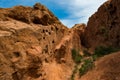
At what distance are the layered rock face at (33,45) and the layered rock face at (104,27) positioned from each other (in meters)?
2.20

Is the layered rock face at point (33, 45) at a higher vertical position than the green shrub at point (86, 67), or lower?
higher

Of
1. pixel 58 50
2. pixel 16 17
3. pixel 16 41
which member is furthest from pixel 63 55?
pixel 16 41

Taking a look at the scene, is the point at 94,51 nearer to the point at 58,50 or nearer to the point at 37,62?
the point at 58,50

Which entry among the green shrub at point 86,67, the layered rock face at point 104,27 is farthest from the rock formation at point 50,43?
the green shrub at point 86,67

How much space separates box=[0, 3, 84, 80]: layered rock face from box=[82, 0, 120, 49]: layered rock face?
2.20m

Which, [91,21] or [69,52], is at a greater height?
[91,21]

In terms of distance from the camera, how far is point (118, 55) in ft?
60.9

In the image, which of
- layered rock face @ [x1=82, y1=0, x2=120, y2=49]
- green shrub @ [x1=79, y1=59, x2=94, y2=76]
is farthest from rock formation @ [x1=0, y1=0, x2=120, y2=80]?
green shrub @ [x1=79, y1=59, x2=94, y2=76]

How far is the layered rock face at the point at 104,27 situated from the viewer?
74.7 ft

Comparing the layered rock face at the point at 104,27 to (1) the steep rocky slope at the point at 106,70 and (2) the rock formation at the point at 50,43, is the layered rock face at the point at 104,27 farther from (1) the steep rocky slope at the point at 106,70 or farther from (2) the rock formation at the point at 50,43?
(1) the steep rocky slope at the point at 106,70

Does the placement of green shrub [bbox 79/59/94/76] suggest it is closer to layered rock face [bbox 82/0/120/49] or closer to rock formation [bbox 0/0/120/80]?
rock formation [bbox 0/0/120/80]

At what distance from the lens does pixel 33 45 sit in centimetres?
1653

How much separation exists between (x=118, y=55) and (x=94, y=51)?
4.35 metres

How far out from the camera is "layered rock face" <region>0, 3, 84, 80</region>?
1519 cm
